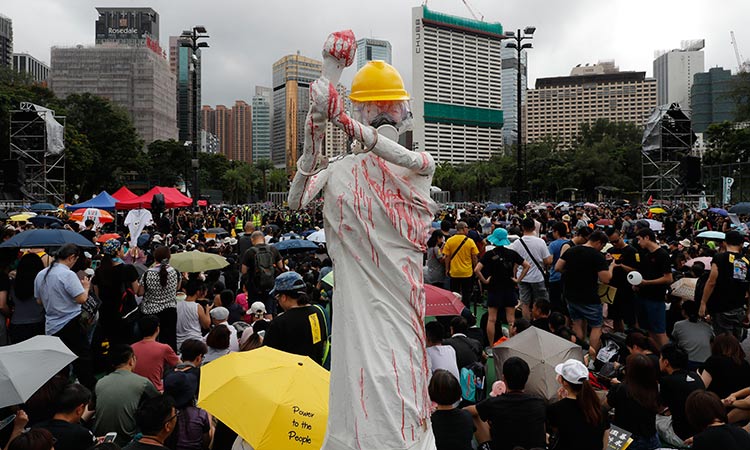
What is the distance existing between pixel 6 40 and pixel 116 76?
5647 cm

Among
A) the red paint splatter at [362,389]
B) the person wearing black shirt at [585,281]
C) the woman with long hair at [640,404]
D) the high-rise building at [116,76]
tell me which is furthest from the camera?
the high-rise building at [116,76]

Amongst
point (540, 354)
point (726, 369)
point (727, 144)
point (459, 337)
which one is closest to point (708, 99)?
point (727, 144)

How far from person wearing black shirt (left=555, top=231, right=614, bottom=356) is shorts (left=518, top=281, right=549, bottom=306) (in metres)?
0.91

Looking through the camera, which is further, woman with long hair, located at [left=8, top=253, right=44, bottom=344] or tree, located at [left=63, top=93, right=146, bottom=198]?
tree, located at [left=63, top=93, right=146, bottom=198]

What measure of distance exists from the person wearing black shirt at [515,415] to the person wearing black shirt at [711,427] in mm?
946

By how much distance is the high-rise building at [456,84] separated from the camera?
97.9 m

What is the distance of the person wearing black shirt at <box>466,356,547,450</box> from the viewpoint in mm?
4086

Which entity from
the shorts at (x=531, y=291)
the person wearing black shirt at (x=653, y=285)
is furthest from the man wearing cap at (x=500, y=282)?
the person wearing black shirt at (x=653, y=285)

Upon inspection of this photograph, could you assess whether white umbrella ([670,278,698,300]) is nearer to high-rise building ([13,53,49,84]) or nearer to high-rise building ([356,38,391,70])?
high-rise building ([356,38,391,70])

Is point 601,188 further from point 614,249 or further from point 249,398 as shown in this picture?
point 249,398

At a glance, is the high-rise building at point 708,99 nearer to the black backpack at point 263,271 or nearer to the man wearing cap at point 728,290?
the man wearing cap at point 728,290

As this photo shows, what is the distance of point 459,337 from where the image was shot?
18.9 ft

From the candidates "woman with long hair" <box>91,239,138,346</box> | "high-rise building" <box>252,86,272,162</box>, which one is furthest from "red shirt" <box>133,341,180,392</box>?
"high-rise building" <box>252,86,272,162</box>

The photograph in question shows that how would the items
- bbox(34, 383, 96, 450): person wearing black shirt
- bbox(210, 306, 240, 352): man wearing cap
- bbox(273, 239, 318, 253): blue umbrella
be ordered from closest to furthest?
1. bbox(34, 383, 96, 450): person wearing black shirt
2. bbox(210, 306, 240, 352): man wearing cap
3. bbox(273, 239, 318, 253): blue umbrella
